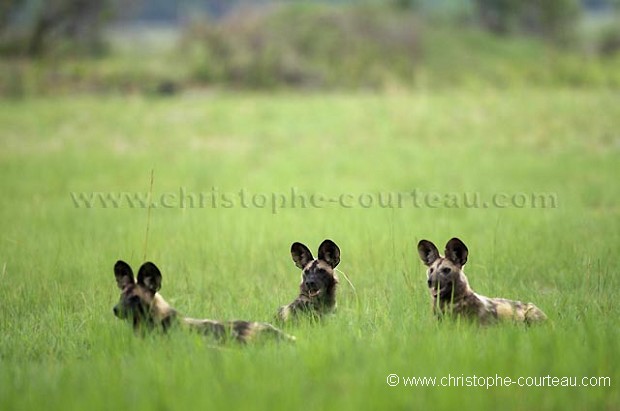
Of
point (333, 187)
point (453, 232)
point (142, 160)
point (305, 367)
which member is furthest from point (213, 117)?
point (305, 367)

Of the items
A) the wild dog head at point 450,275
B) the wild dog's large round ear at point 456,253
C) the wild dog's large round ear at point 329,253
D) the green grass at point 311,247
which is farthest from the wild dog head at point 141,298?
the wild dog's large round ear at point 456,253

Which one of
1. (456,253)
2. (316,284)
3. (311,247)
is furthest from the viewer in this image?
(311,247)

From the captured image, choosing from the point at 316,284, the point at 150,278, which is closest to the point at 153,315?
the point at 150,278

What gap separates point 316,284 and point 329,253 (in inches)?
12.6

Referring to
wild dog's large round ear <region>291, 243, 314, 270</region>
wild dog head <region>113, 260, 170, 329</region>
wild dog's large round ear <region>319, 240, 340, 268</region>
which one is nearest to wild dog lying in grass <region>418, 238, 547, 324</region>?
wild dog's large round ear <region>319, 240, 340, 268</region>

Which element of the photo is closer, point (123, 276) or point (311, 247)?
point (123, 276)

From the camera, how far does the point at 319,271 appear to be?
6930mm

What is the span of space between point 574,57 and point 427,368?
1329 inches

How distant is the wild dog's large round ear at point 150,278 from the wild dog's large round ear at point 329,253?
4.83 feet

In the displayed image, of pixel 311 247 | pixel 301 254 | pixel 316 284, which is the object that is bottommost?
pixel 316 284

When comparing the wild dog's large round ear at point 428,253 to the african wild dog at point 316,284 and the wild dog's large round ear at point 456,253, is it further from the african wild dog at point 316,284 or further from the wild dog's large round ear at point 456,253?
the african wild dog at point 316,284

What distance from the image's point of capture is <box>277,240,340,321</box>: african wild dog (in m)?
6.84

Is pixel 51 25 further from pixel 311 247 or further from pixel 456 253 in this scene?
pixel 456 253

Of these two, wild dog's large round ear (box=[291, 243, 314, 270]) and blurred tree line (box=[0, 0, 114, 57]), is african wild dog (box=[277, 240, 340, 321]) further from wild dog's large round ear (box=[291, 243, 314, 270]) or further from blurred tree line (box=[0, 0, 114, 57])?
blurred tree line (box=[0, 0, 114, 57])
